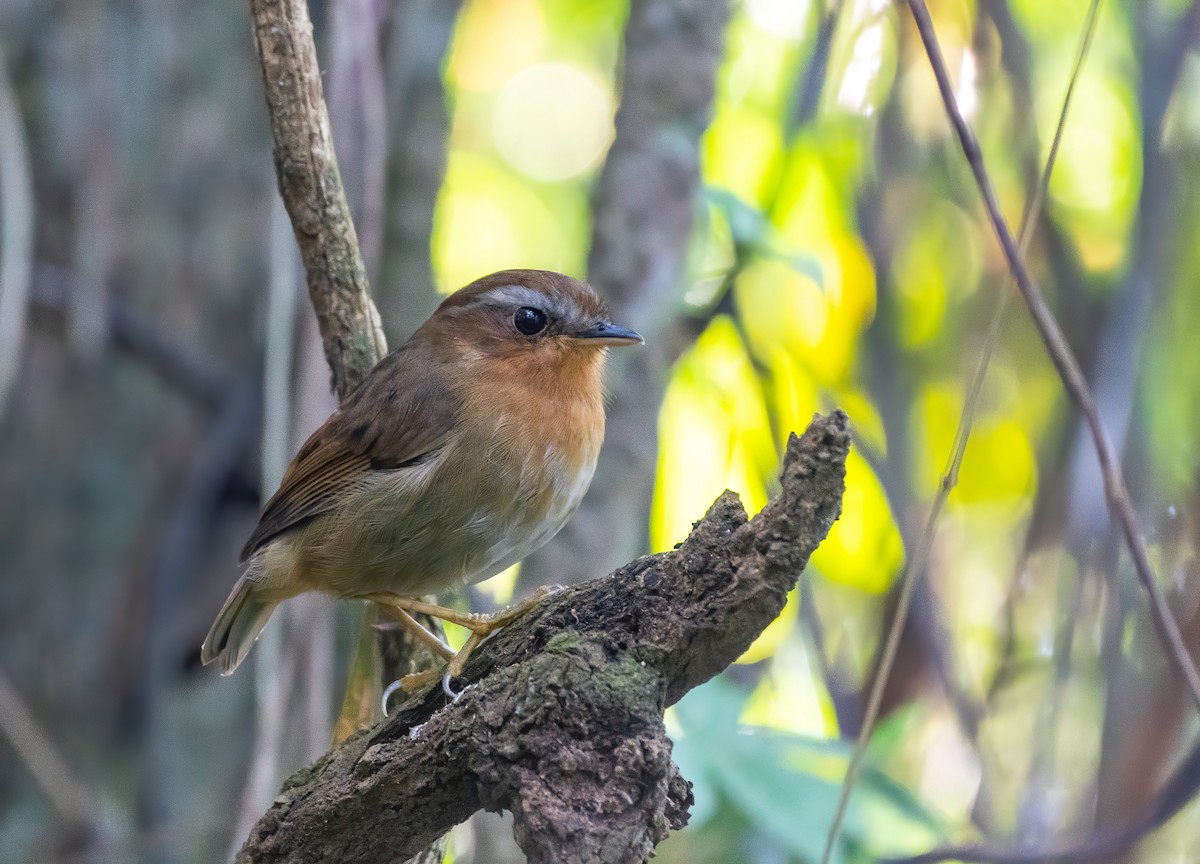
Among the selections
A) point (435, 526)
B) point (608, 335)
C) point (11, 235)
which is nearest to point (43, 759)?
point (11, 235)

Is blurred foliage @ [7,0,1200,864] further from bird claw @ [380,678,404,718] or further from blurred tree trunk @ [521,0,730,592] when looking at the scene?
bird claw @ [380,678,404,718]

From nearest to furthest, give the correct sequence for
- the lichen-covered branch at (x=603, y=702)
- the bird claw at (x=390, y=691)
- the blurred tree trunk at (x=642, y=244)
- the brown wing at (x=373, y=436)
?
the lichen-covered branch at (x=603, y=702) < the bird claw at (x=390, y=691) < the brown wing at (x=373, y=436) < the blurred tree trunk at (x=642, y=244)

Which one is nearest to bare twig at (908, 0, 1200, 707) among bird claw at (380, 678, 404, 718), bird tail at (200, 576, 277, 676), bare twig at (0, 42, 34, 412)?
bird claw at (380, 678, 404, 718)

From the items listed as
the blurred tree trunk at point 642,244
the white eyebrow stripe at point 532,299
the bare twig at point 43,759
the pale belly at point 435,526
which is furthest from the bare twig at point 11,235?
the blurred tree trunk at point 642,244

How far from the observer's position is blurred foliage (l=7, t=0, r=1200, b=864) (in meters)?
3.98

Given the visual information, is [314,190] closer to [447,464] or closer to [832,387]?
[447,464]

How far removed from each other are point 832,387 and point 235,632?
2.60 metres

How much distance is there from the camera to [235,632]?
10.1 ft

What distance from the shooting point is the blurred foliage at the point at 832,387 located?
3.98m

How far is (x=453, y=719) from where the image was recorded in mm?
1742

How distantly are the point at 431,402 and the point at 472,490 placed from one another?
31cm

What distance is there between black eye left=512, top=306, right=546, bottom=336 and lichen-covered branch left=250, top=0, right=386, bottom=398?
385 millimetres

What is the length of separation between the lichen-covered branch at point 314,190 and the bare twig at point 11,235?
53.8 inches

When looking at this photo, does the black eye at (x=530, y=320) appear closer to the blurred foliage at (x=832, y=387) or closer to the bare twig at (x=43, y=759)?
the blurred foliage at (x=832, y=387)
